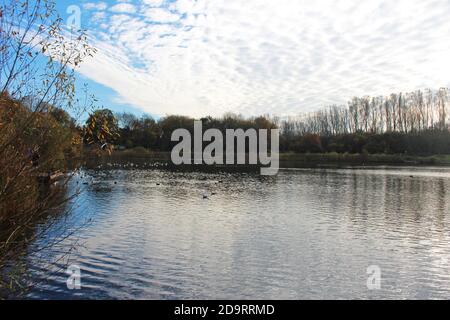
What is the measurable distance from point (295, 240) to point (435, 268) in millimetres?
4687

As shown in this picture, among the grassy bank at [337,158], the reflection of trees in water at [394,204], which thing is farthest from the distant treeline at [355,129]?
the reflection of trees in water at [394,204]

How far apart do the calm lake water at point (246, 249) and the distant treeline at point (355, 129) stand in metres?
65.3

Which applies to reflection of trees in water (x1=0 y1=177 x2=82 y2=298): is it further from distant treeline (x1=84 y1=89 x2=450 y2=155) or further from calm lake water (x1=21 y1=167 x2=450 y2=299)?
distant treeline (x1=84 y1=89 x2=450 y2=155)

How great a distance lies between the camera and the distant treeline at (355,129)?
280 ft

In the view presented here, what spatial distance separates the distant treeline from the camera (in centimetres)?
8525

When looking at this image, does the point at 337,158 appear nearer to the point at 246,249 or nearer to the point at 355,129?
the point at 355,129

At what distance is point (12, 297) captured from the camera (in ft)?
28.1

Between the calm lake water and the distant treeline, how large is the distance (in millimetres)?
65265

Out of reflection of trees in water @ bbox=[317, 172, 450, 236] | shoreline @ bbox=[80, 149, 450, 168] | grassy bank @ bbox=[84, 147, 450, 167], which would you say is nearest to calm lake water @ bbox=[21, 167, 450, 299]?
reflection of trees in water @ bbox=[317, 172, 450, 236]

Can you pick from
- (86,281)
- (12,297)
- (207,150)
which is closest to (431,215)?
(86,281)

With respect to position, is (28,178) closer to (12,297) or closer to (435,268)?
(12,297)

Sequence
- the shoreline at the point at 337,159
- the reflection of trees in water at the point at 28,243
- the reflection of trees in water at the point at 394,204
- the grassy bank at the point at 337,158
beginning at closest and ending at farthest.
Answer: the reflection of trees in water at the point at 28,243 → the reflection of trees in water at the point at 394,204 → the shoreline at the point at 337,159 → the grassy bank at the point at 337,158

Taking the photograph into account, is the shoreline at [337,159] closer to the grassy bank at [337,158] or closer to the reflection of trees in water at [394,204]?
the grassy bank at [337,158]

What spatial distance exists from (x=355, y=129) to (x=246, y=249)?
10443 cm
